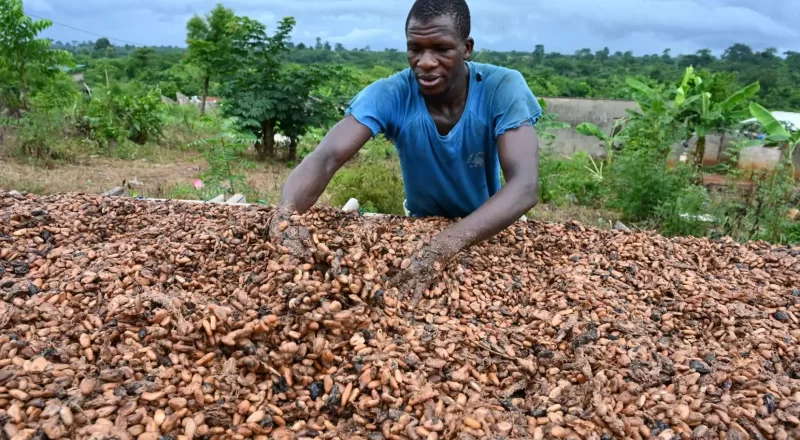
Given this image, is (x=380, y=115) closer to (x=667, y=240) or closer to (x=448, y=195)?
(x=448, y=195)

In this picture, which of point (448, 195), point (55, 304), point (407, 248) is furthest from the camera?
point (448, 195)

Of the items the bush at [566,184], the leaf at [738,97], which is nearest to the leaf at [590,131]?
the bush at [566,184]

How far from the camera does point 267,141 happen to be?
30.9ft

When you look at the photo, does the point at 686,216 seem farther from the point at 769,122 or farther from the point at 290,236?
the point at 290,236

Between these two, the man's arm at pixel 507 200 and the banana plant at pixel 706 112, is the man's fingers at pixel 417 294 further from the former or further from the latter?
the banana plant at pixel 706 112

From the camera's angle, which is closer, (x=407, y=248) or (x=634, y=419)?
(x=634, y=419)

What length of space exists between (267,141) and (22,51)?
3.83 m

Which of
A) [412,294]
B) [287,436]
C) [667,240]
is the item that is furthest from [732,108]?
[287,436]

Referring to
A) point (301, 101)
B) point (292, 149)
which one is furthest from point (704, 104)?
point (292, 149)

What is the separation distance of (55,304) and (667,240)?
2.30m

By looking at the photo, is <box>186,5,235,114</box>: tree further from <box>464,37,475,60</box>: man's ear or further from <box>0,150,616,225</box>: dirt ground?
<box>464,37,475,60</box>: man's ear

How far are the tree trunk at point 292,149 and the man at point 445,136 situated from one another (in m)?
6.97

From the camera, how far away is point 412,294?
1.80 metres

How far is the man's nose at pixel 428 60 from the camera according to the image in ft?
7.32
